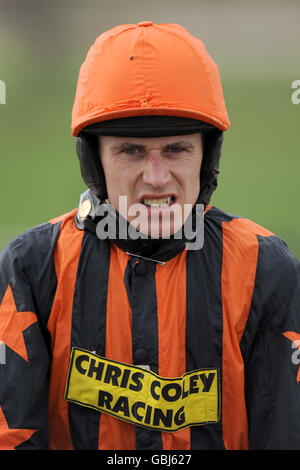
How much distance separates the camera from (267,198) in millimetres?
3141

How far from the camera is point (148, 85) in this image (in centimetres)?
112

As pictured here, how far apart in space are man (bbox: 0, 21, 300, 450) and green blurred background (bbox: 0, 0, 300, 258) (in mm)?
1795

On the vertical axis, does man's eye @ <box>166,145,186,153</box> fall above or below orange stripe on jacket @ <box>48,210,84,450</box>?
above

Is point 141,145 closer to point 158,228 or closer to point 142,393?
point 158,228

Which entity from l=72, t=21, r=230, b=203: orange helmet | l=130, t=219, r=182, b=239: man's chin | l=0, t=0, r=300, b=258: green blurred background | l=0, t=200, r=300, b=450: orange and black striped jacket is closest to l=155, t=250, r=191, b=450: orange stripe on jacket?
l=0, t=200, r=300, b=450: orange and black striped jacket

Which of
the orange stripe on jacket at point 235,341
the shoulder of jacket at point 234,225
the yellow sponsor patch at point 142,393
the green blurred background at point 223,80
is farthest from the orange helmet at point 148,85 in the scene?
the green blurred background at point 223,80

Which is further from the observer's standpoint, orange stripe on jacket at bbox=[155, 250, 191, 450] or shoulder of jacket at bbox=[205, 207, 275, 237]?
shoulder of jacket at bbox=[205, 207, 275, 237]

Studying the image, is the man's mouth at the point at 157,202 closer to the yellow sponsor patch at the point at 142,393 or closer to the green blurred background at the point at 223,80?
the yellow sponsor patch at the point at 142,393

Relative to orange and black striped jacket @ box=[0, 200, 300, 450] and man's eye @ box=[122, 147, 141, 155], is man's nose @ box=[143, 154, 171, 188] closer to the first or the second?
man's eye @ box=[122, 147, 141, 155]

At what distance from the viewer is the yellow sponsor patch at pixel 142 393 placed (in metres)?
1.18

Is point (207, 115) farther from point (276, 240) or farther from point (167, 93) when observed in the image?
point (276, 240)

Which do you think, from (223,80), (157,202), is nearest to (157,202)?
(157,202)

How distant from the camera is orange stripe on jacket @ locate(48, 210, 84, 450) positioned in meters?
1.23

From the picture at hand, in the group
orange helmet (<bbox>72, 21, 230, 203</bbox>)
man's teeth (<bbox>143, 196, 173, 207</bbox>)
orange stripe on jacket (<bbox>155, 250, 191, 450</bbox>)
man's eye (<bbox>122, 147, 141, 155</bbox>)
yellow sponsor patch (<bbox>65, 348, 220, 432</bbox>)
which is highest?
orange helmet (<bbox>72, 21, 230, 203</bbox>)
